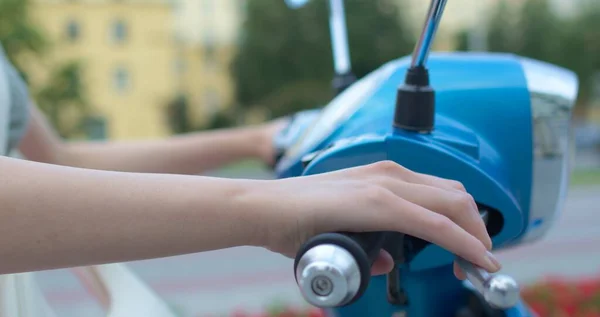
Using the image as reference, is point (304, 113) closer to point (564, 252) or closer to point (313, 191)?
point (313, 191)

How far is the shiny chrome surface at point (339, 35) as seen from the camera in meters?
1.20

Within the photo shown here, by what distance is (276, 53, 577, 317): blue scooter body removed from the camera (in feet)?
2.39

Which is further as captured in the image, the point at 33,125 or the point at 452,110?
the point at 33,125

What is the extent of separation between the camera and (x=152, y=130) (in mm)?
27312

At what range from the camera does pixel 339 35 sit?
1.22 m

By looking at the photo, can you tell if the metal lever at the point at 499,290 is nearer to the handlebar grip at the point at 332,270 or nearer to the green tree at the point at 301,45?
the handlebar grip at the point at 332,270

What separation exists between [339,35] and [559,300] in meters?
2.13

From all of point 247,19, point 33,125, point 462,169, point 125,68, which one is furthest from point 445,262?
point 125,68

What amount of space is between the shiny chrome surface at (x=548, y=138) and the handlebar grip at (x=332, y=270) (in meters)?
0.38

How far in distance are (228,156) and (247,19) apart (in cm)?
2385

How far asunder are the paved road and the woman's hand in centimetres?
463

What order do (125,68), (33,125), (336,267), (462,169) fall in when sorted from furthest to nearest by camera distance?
(125,68) → (33,125) → (462,169) → (336,267)

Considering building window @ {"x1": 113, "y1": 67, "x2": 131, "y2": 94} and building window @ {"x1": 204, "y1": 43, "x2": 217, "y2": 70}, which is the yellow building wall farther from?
building window @ {"x1": 204, "y1": 43, "x2": 217, "y2": 70}

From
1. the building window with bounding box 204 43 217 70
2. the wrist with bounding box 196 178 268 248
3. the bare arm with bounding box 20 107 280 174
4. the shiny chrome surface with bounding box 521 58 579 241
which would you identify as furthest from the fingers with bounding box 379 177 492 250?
the building window with bounding box 204 43 217 70
